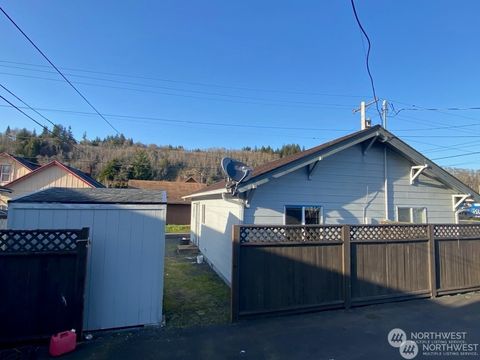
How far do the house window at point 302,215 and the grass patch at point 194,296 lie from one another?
253cm

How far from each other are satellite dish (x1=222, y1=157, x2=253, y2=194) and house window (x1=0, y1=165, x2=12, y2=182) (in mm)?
34252

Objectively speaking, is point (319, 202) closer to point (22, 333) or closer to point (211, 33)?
point (22, 333)

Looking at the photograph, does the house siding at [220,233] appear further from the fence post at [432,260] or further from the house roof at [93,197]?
the fence post at [432,260]

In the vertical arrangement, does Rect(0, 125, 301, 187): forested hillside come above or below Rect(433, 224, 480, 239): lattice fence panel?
above

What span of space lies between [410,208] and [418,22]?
5.87 meters

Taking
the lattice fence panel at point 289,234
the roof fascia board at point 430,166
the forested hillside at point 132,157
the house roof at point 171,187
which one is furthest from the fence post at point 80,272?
the forested hillside at point 132,157

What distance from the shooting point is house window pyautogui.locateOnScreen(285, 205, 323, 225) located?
755cm

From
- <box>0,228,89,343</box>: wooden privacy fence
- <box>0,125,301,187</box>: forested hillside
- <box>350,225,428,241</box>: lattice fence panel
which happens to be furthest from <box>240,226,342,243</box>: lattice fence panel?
<box>0,125,301,187</box>: forested hillside

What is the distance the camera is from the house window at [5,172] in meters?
30.4

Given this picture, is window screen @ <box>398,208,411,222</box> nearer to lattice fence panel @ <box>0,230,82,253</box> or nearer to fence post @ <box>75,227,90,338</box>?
fence post @ <box>75,227,90,338</box>

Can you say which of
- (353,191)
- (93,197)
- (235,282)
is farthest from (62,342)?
(353,191)

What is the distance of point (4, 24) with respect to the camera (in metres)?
5.95

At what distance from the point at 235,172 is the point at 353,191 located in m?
3.83

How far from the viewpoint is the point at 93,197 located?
5.34 m
